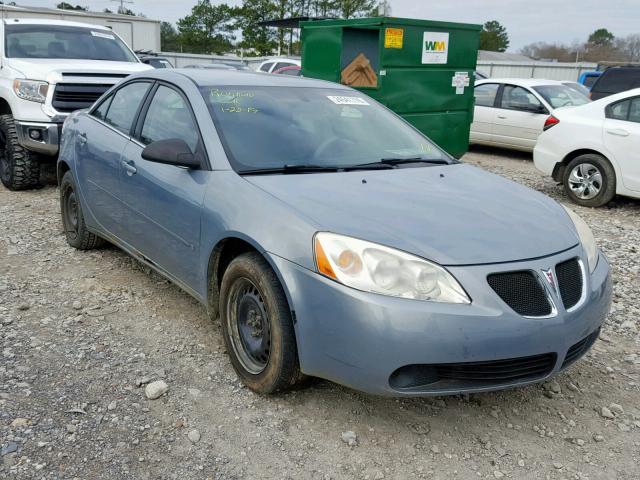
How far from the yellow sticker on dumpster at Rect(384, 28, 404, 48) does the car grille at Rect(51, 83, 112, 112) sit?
11.7 feet

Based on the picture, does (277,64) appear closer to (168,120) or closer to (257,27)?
(168,120)

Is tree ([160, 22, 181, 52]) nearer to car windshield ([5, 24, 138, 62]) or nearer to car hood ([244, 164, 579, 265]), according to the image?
car windshield ([5, 24, 138, 62])

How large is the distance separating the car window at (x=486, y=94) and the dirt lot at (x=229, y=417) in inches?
313

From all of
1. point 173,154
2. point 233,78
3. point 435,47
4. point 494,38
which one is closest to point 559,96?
point 435,47

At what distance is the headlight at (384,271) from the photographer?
255 cm

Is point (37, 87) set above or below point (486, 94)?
below

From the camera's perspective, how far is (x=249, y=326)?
125 inches

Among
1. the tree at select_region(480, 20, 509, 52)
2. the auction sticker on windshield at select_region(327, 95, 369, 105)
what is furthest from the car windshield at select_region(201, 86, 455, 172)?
the tree at select_region(480, 20, 509, 52)

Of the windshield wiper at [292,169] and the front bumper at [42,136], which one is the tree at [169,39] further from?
the windshield wiper at [292,169]

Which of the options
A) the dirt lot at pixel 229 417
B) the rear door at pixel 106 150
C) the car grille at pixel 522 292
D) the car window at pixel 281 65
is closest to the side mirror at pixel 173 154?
the rear door at pixel 106 150

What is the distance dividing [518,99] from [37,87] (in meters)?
7.74

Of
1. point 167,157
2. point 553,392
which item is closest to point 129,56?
point 167,157

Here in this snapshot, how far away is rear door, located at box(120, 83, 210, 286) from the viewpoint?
343 cm

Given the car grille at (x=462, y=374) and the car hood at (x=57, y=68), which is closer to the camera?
the car grille at (x=462, y=374)
